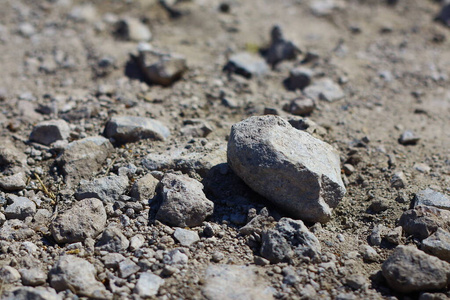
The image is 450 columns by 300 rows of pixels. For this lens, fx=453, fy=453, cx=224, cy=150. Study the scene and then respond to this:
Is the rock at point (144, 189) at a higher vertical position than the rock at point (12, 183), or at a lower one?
higher

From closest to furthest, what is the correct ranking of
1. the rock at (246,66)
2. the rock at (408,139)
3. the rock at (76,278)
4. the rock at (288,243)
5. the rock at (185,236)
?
the rock at (76,278)
the rock at (288,243)
the rock at (185,236)
the rock at (408,139)
the rock at (246,66)

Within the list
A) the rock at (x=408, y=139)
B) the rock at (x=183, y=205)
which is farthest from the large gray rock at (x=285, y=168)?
the rock at (x=408, y=139)

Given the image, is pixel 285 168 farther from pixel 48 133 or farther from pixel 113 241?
pixel 48 133

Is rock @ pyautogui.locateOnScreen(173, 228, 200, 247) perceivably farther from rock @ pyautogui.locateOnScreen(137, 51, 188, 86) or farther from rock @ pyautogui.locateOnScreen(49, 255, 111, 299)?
rock @ pyautogui.locateOnScreen(137, 51, 188, 86)

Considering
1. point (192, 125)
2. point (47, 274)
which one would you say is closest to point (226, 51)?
point (192, 125)

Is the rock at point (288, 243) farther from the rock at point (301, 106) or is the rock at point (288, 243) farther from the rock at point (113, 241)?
the rock at point (301, 106)

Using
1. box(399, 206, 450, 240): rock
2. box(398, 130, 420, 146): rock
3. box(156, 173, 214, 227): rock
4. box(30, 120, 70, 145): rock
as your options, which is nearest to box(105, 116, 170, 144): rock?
box(30, 120, 70, 145): rock
